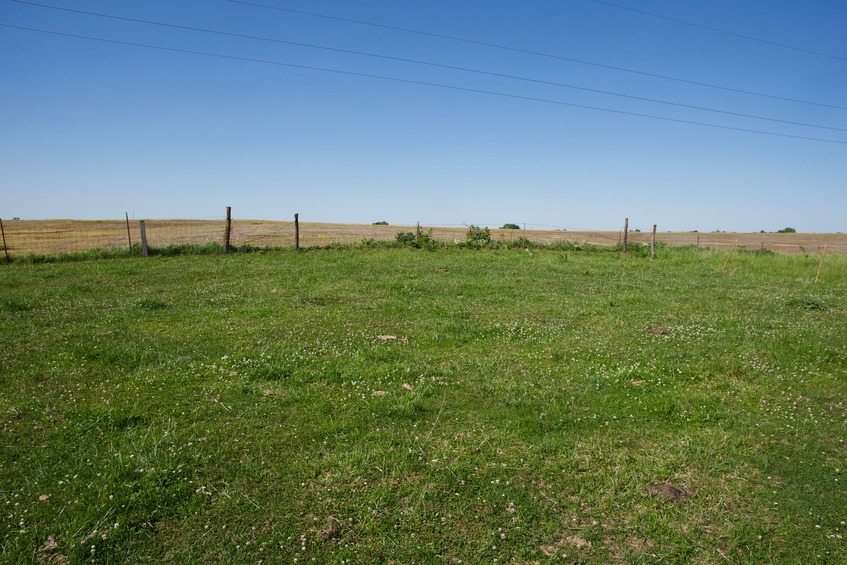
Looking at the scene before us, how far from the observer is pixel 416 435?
241 inches

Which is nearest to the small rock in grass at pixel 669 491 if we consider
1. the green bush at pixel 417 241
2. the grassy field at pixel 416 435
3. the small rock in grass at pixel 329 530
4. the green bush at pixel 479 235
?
the grassy field at pixel 416 435

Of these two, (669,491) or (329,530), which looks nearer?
(329,530)

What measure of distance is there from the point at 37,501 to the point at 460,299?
11598 mm

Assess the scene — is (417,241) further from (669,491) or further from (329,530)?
(329,530)

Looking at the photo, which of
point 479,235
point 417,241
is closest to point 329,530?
point 417,241

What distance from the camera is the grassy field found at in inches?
173

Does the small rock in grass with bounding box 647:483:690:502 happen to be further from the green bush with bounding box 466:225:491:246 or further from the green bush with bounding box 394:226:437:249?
the green bush with bounding box 466:225:491:246

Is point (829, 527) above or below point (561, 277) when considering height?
below

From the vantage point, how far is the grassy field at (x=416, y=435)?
14.4 feet

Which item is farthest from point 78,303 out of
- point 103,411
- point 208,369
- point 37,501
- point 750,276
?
point 750,276

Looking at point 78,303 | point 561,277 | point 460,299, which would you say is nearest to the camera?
point 78,303

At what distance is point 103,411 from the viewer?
637 centimetres

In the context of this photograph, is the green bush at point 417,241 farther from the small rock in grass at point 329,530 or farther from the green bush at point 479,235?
the small rock in grass at point 329,530

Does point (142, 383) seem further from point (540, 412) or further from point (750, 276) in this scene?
point (750, 276)
